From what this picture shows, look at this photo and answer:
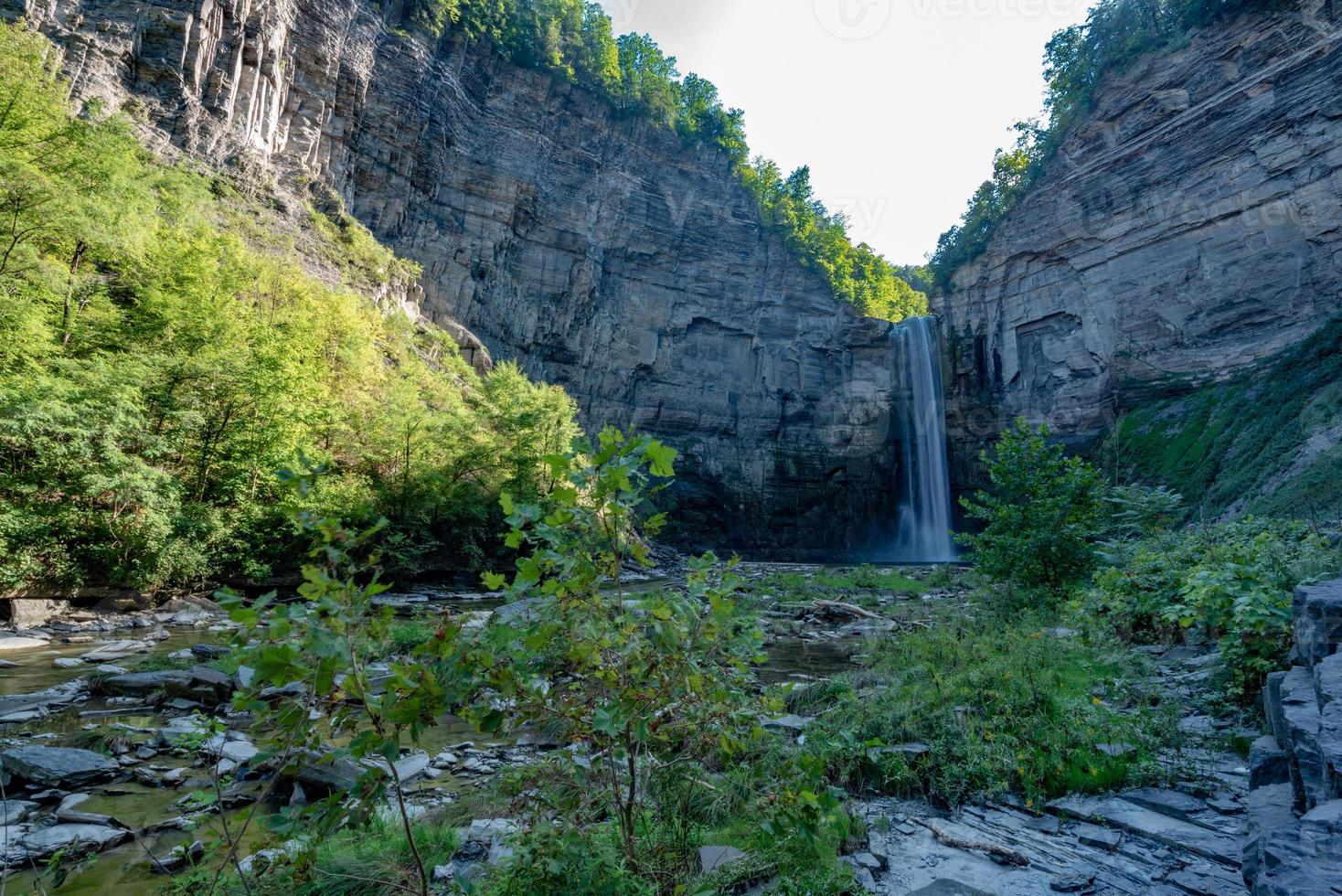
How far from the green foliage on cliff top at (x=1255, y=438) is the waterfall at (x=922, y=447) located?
11.5m

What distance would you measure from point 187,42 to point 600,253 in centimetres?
2201

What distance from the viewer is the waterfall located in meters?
38.5

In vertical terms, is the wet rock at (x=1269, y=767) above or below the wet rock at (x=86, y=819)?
above

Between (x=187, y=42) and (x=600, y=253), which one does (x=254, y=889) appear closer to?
(x=187, y=42)

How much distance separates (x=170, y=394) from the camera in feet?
41.4

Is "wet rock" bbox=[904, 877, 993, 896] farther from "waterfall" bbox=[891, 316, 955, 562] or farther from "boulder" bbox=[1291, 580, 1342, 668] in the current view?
"waterfall" bbox=[891, 316, 955, 562]

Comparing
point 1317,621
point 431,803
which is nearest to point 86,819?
point 431,803

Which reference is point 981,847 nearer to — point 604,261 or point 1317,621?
point 1317,621

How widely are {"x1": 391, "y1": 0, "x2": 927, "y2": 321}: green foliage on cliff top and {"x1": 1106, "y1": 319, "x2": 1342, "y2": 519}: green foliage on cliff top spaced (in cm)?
2291

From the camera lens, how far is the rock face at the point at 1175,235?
23.8 meters

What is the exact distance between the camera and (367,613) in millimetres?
1890

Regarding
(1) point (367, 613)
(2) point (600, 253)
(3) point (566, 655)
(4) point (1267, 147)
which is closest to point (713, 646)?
(3) point (566, 655)

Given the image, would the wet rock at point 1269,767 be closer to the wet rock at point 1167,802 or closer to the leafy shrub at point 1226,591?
the wet rock at point 1167,802

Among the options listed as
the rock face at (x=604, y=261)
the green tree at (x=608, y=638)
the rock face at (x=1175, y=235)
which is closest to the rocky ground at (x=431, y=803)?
the green tree at (x=608, y=638)
